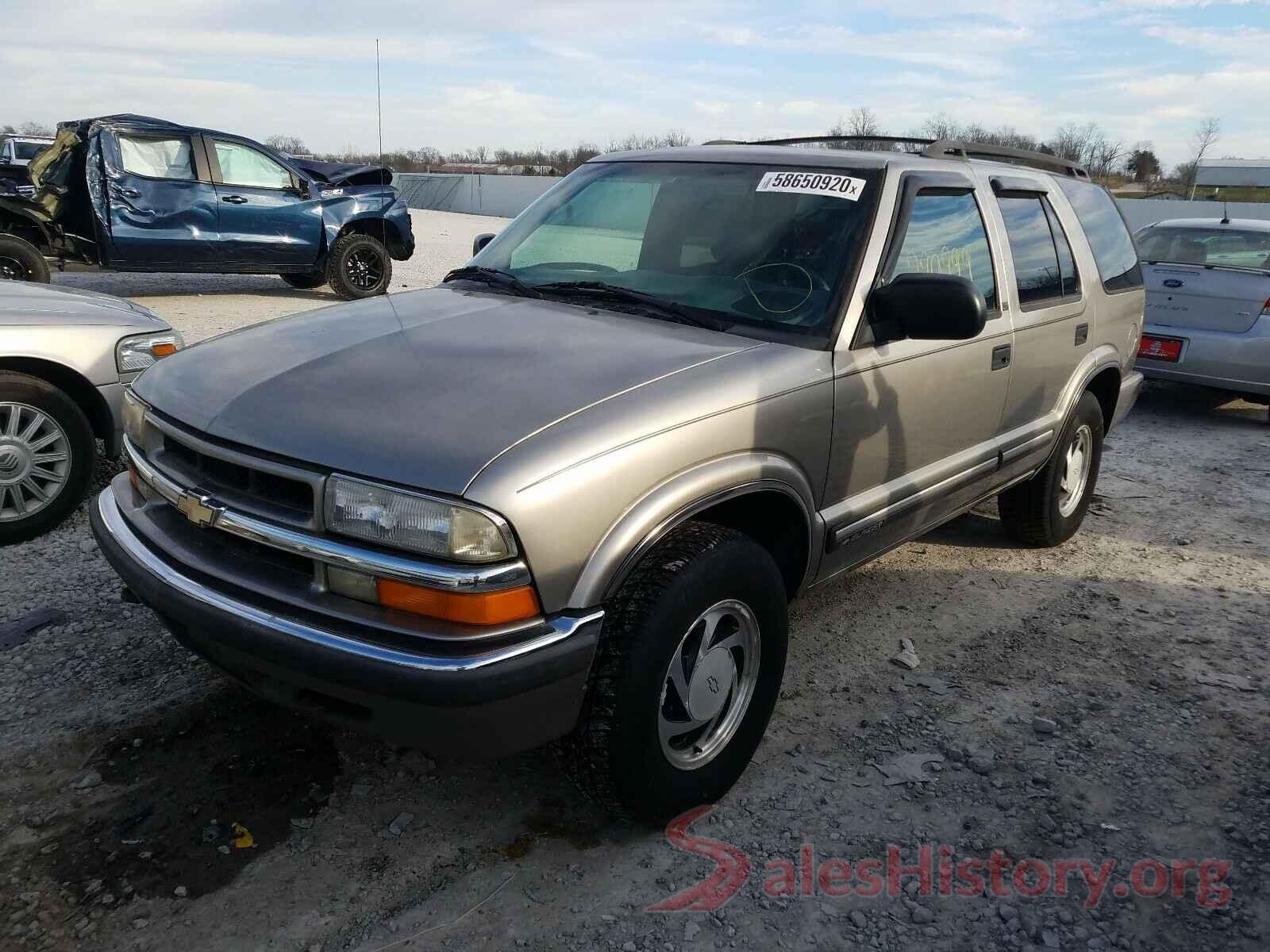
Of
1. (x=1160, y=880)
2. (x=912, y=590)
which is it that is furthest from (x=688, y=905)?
(x=912, y=590)

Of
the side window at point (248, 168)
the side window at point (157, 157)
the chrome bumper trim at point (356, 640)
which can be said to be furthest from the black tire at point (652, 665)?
the side window at point (248, 168)

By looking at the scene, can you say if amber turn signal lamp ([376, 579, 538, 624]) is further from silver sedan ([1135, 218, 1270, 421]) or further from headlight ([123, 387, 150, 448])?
silver sedan ([1135, 218, 1270, 421])

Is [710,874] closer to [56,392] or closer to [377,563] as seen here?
[377,563]

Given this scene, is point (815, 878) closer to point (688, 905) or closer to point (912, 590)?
point (688, 905)

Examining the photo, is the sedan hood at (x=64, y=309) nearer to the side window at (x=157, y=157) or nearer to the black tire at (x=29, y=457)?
the black tire at (x=29, y=457)

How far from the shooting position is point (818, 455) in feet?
9.82

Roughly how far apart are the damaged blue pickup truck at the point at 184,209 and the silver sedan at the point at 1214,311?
6909mm

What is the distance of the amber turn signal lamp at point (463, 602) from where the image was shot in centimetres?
215

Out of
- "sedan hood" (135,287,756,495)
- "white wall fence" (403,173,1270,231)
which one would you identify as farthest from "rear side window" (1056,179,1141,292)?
"white wall fence" (403,173,1270,231)

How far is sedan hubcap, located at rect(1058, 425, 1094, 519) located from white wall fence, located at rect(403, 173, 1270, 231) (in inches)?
1133

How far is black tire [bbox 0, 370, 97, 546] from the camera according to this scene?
4223mm

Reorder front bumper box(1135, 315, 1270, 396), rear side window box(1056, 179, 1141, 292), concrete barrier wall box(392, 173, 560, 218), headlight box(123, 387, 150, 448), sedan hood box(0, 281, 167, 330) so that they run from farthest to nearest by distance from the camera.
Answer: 1. concrete barrier wall box(392, 173, 560, 218)
2. front bumper box(1135, 315, 1270, 396)
3. rear side window box(1056, 179, 1141, 292)
4. sedan hood box(0, 281, 167, 330)
5. headlight box(123, 387, 150, 448)

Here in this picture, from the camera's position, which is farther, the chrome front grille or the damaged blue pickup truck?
the damaged blue pickup truck

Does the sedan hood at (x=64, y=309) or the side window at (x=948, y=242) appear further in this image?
the sedan hood at (x=64, y=309)
